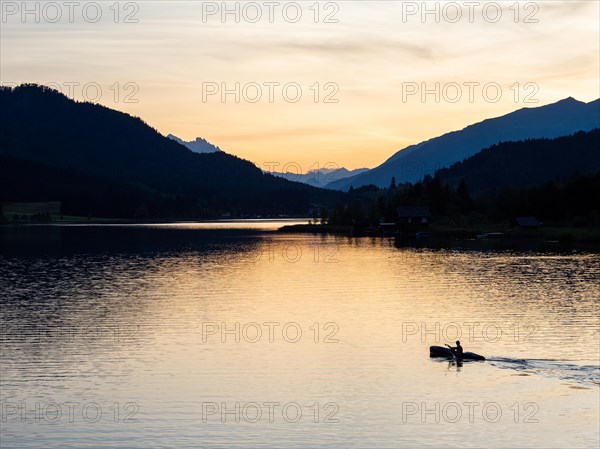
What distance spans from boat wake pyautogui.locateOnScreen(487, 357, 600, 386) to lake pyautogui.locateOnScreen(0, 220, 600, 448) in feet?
0.51

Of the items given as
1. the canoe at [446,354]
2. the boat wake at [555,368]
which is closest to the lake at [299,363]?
the boat wake at [555,368]

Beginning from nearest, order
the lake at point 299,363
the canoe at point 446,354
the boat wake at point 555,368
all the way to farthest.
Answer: the lake at point 299,363
the boat wake at point 555,368
the canoe at point 446,354

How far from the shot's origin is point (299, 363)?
154 ft

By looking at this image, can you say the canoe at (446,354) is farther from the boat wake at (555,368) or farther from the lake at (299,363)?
the boat wake at (555,368)

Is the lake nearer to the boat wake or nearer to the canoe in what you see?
the boat wake

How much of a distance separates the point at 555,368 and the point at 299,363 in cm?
1434

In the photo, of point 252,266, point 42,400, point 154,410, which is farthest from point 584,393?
point 252,266

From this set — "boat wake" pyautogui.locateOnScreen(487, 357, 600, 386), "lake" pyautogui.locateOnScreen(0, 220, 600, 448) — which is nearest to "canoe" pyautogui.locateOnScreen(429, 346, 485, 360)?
"lake" pyautogui.locateOnScreen(0, 220, 600, 448)

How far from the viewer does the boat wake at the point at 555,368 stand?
139 ft

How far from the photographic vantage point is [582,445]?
32312 millimetres

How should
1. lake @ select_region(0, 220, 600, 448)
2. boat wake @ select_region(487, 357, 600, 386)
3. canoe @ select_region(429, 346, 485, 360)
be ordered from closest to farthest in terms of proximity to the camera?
1. lake @ select_region(0, 220, 600, 448)
2. boat wake @ select_region(487, 357, 600, 386)
3. canoe @ select_region(429, 346, 485, 360)

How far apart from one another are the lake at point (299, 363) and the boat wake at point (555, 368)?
0.51 ft

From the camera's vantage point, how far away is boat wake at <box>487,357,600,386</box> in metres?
42.5

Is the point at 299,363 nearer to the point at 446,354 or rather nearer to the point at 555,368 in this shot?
the point at 446,354
